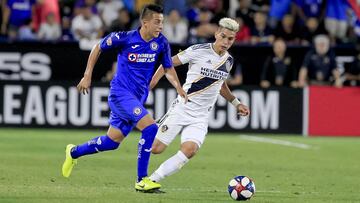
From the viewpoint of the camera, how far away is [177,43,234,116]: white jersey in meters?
12.0

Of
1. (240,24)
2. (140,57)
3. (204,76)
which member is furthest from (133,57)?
(240,24)

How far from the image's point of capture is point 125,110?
11148 millimetres

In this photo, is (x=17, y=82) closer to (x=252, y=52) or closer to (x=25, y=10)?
(x=25, y=10)

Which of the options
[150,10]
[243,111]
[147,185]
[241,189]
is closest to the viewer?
[241,189]

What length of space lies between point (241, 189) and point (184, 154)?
103 cm

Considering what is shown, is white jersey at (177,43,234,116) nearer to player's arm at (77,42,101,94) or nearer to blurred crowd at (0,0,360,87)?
player's arm at (77,42,101,94)

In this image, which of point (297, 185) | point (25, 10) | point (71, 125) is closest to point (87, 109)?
point (71, 125)

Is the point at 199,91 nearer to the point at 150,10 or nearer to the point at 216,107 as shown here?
the point at 150,10

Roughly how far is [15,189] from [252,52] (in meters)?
11.9

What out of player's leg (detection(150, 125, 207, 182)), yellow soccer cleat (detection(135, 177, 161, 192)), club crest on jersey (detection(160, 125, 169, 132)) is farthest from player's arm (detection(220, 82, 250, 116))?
yellow soccer cleat (detection(135, 177, 161, 192))

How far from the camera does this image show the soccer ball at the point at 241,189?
35.0ft

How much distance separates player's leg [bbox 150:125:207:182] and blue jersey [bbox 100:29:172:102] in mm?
798

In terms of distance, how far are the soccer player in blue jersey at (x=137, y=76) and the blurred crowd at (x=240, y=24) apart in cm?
1040

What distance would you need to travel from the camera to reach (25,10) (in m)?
22.4
